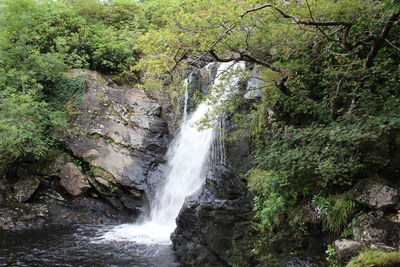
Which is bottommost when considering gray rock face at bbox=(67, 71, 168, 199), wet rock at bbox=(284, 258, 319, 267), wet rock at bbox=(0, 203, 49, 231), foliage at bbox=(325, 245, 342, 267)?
wet rock at bbox=(0, 203, 49, 231)

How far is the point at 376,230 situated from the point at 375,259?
28.4 inches

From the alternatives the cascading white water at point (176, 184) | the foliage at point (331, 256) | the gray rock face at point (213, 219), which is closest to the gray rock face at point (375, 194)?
the foliage at point (331, 256)

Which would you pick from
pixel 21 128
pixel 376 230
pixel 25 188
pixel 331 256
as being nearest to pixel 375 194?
pixel 376 230

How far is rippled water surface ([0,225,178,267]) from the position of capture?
6496 mm

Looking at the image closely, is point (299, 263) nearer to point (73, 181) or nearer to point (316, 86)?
point (316, 86)

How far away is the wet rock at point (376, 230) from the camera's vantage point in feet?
13.1

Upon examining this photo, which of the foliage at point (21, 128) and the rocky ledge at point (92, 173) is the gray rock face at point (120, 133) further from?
the foliage at point (21, 128)

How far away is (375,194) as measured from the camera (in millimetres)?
4473

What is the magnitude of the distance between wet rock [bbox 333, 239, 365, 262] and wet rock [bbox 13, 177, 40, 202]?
10149 mm

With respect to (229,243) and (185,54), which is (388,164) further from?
(185,54)

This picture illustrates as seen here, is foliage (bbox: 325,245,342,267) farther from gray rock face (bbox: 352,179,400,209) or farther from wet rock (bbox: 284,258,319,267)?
gray rock face (bbox: 352,179,400,209)

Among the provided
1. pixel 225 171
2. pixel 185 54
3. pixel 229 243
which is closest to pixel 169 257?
pixel 229 243

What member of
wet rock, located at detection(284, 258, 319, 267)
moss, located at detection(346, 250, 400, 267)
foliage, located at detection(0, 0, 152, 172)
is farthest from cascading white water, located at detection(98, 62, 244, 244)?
moss, located at detection(346, 250, 400, 267)

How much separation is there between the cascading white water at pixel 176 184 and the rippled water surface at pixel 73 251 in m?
0.61
